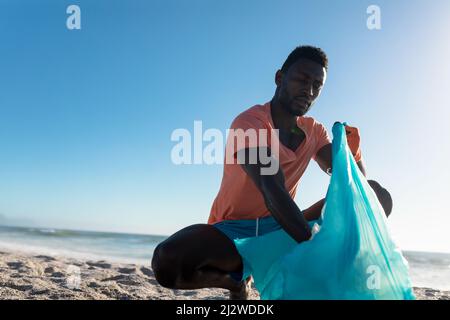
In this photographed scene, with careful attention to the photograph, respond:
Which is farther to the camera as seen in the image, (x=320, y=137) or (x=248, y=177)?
(x=320, y=137)

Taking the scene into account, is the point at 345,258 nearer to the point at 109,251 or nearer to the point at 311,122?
the point at 311,122

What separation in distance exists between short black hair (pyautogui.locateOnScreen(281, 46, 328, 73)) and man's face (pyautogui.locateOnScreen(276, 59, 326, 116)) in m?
0.04

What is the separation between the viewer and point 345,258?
4.93 feet

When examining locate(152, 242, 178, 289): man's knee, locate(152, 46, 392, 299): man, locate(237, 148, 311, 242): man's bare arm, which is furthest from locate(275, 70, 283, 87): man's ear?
locate(152, 242, 178, 289): man's knee

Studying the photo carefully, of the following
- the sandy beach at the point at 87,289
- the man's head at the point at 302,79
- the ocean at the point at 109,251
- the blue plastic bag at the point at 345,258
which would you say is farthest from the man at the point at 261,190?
the ocean at the point at 109,251

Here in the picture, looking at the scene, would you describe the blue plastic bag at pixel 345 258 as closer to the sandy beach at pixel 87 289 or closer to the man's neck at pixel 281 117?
the man's neck at pixel 281 117

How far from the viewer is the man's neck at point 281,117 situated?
222 centimetres

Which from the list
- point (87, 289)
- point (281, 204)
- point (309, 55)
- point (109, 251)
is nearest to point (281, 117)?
point (309, 55)

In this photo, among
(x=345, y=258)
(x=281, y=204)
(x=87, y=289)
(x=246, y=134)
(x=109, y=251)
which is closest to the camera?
(x=345, y=258)

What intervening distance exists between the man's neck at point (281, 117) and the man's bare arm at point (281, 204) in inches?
17.3

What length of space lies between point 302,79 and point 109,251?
13637mm

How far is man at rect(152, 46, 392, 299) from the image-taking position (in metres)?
1.79

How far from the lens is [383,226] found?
1.67 m
